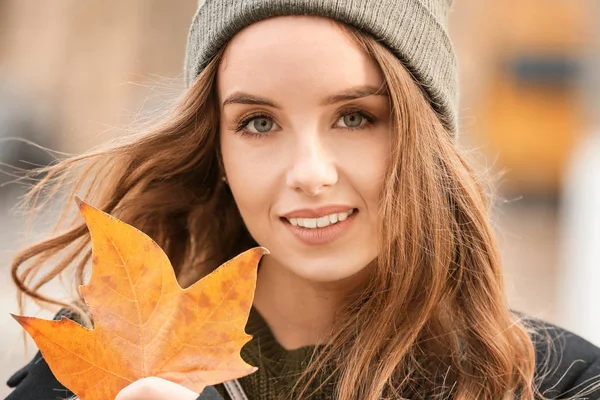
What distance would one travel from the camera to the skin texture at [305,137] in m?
1.95

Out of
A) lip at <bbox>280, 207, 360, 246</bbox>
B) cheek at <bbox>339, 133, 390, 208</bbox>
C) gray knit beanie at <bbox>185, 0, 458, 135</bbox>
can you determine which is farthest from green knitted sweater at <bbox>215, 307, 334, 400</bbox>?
gray knit beanie at <bbox>185, 0, 458, 135</bbox>

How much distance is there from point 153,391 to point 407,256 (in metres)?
0.81

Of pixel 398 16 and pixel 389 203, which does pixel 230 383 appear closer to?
pixel 389 203

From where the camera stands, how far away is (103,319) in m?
1.59

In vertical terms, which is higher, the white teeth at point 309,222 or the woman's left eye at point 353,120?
the woman's left eye at point 353,120

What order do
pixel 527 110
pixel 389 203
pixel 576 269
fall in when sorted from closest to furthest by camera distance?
pixel 389 203
pixel 576 269
pixel 527 110

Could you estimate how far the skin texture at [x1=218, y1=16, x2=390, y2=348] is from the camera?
76.6 inches

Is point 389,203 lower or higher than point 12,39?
lower

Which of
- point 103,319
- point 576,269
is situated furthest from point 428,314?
point 576,269

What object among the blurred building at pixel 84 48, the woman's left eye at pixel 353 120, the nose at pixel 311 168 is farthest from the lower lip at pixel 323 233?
the blurred building at pixel 84 48

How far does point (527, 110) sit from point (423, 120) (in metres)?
9.80

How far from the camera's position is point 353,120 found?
2.05 meters

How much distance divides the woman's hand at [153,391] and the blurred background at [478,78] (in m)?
6.45

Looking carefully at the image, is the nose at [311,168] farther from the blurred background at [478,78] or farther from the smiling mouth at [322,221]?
the blurred background at [478,78]
